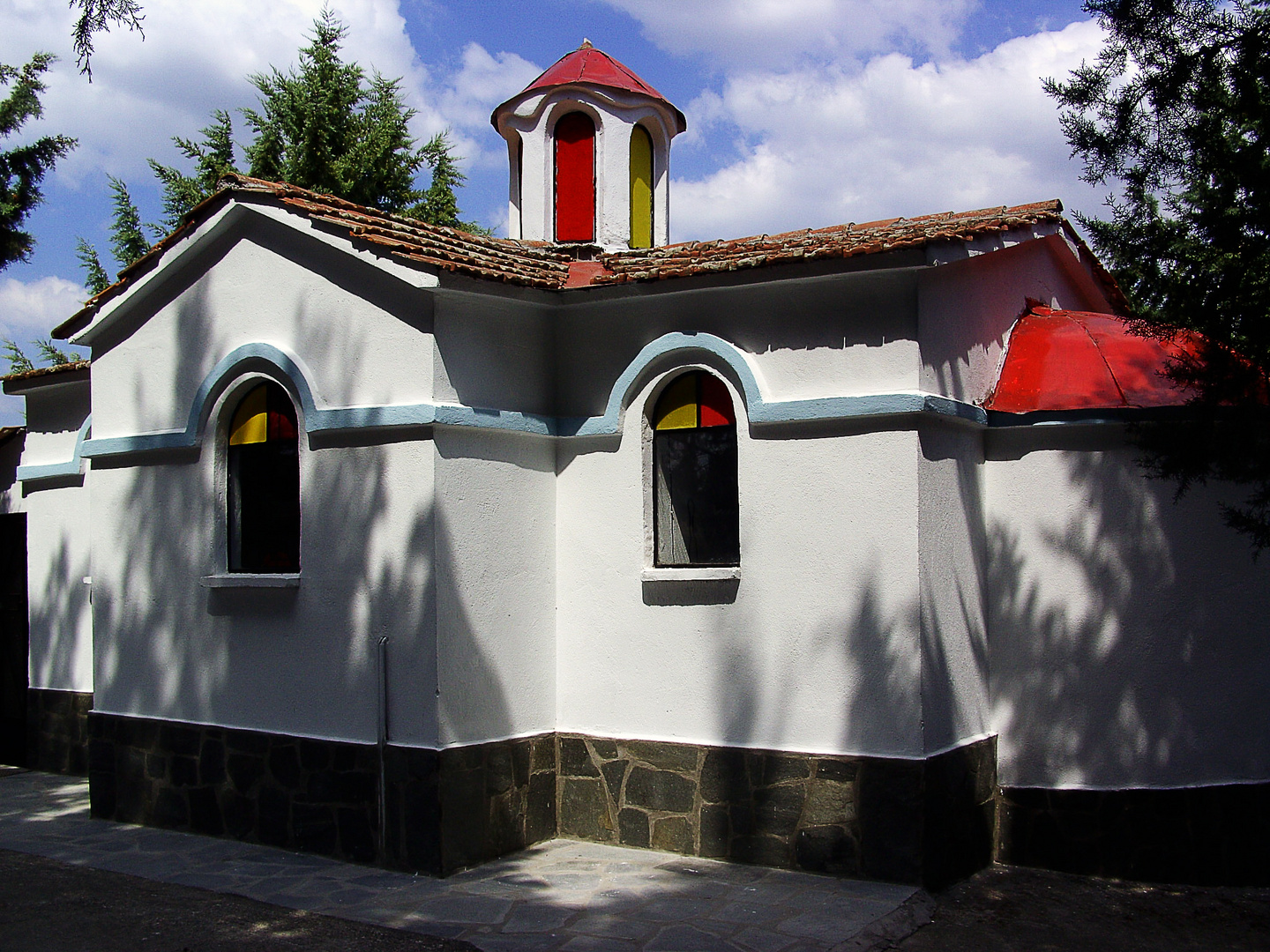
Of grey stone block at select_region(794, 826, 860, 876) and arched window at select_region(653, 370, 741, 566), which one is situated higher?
arched window at select_region(653, 370, 741, 566)

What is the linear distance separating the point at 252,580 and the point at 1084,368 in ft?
20.1

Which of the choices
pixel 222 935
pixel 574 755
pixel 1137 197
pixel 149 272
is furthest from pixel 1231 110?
pixel 149 272

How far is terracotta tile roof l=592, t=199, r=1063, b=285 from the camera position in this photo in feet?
24.8

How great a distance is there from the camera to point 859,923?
659 centimetres

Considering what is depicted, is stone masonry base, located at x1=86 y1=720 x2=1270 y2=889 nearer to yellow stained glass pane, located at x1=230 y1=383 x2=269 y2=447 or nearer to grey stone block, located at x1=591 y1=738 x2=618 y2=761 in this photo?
grey stone block, located at x1=591 y1=738 x2=618 y2=761

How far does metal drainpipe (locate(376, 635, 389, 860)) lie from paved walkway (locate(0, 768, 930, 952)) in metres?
0.24

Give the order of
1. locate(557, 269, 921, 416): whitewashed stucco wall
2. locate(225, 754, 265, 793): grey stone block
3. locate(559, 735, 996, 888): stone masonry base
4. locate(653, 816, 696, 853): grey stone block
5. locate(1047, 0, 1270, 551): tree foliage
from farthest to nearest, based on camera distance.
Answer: locate(225, 754, 265, 793): grey stone block < locate(653, 816, 696, 853): grey stone block < locate(557, 269, 921, 416): whitewashed stucco wall < locate(559, 735, 996, 888): stone masonry base < locate(1047, 0, 1270, 551): tree foliage

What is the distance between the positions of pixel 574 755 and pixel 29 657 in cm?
656

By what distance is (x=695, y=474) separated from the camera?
27.6ft

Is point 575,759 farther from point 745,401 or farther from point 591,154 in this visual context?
point 591,154

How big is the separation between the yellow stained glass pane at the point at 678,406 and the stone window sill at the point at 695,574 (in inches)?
39.8

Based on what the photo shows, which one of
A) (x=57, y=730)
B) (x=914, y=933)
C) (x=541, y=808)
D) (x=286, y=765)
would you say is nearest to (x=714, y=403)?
(x=541, y=808)

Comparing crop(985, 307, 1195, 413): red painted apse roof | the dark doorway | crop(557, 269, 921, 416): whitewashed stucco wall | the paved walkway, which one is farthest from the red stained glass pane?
the dark doorway

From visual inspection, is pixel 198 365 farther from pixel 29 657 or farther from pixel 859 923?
pixel 859 923
